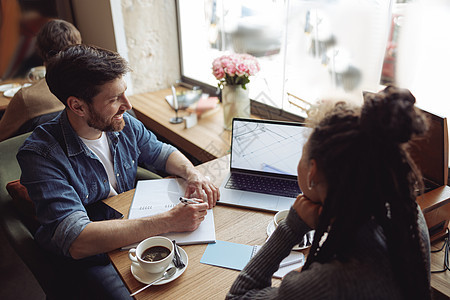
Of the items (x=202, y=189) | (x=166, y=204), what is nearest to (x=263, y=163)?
(x=202, y=189)

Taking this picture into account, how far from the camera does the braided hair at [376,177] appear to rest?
2.03 feet

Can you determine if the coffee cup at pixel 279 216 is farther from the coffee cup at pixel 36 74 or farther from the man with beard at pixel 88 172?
the coffee cup at pixel 36 74

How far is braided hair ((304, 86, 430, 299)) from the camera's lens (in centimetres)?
62

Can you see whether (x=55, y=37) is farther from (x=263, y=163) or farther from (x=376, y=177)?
(x=376, y=177)

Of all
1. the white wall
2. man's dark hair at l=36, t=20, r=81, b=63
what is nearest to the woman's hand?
man's dark hair at l=36, t=20, r=81, b=63

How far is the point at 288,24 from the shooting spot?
1891 millimetres

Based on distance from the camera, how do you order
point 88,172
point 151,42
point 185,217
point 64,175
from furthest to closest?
point 151,42
point 88,172
point 64,175
point 185,217

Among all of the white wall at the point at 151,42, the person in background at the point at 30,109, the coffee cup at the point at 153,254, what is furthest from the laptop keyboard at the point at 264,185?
the white wall at the point at 151,42

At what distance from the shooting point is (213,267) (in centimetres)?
98

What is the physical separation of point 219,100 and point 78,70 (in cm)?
143

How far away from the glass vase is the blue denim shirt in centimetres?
63

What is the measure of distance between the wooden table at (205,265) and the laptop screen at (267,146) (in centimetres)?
24

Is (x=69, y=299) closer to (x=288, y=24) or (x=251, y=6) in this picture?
(x=288, y=24)

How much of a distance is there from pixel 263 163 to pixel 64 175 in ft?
2.50
